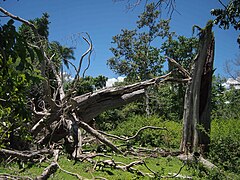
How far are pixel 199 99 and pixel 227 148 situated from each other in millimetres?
Answer: 2255

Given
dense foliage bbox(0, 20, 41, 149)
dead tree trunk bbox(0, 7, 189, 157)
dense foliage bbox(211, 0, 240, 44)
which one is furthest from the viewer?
dead tree trunk bbox(0, 7, 189, 157)

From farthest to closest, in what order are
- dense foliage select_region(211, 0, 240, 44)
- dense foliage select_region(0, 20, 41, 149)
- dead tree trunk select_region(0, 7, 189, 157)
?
dead tree trunk select_region(0, 7, 189, 157) → dense foliage select_region(211, 0, 240, 44) → dense foliage select_region(0, 20, 41, 149)

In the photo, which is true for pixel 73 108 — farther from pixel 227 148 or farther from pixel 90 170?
pixel 227 148

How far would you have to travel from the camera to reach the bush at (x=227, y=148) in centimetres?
797

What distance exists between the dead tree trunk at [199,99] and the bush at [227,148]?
465 millimetres

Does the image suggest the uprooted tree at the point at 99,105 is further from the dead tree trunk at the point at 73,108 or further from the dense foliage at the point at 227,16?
the dense foliage at the point at 227,16

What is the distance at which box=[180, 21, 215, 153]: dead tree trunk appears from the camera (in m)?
9.66

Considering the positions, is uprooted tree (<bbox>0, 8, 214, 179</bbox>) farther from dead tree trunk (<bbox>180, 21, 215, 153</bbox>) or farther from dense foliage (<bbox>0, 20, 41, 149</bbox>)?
dense foliage (<bbox>0, 20, 41, 149</bbox>)

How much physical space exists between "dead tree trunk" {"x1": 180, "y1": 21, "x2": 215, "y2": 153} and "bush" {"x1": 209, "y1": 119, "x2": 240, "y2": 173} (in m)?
0.47

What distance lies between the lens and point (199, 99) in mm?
10031

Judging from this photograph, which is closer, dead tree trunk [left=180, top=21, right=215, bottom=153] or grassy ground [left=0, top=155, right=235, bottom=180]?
grassy ground [left=0, top=155, right=235, bottom=180]

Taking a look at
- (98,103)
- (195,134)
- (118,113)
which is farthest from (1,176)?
(118,113)

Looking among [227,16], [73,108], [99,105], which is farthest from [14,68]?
[99,105]

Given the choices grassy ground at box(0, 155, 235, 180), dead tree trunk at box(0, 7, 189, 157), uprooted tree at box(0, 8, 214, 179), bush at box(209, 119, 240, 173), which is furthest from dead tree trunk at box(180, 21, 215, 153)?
grassy ground at box(0, 155, 235, 180)
